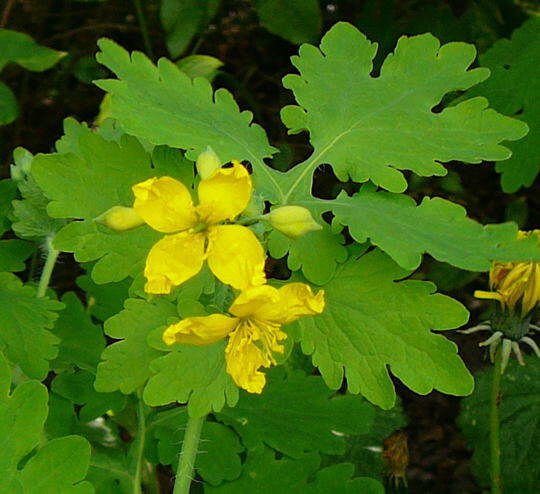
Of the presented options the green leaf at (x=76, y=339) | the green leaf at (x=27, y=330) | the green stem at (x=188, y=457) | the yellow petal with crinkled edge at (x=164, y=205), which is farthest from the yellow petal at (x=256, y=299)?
the green leaf at (x=76, y=339)

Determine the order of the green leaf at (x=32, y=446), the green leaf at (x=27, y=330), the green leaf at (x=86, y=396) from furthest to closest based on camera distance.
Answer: the green leaf at (x=86, y=396), the green leaf at (x=27, y=330), the green leaf at (x=32, y=446)

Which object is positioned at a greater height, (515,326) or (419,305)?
(419,305)

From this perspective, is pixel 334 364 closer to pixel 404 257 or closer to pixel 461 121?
pixel 404 257

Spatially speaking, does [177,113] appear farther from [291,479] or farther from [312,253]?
[291,479]

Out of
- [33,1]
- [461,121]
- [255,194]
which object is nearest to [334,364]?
[255,194]

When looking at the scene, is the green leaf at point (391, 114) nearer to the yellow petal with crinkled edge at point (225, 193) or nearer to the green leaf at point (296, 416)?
the yellow petal with crinkled edge at point (225, 193)

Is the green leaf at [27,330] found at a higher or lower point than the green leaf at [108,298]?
higher
